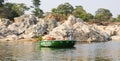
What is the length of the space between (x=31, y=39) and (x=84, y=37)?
17.8 m

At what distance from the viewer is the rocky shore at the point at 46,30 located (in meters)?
124

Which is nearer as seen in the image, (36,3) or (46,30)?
(46,30)

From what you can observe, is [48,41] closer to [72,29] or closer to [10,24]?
[72,29]

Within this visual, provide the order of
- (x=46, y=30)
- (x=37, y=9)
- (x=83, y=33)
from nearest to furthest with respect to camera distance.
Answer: (x=83, y=33), (x=46, y=30), (x=37, y=9)

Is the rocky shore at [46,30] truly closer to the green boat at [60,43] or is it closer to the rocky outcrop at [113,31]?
the rocky outcrop at [113,31]

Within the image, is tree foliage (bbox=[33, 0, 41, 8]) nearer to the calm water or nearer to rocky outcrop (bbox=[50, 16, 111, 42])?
rocky outcrop (bbox=[50, 16, 111, 42])

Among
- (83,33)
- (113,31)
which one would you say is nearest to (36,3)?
(113,31)

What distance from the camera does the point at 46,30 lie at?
133375 millimetres

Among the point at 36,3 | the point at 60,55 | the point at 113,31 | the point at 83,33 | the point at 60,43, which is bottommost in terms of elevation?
the point at 60,55

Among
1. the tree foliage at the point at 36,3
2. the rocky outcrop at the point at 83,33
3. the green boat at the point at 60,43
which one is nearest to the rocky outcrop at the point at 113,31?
the rocky outcrop at the point at 83,33

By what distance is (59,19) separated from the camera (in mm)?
158500

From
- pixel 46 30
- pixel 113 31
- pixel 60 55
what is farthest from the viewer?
pixel 113 31

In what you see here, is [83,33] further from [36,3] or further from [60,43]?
[36,3]

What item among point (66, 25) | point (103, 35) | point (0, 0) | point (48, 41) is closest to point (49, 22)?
point (66, 25)
